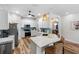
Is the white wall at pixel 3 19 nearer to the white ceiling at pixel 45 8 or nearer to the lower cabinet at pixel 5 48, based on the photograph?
the white ceiling at pixel 45 8

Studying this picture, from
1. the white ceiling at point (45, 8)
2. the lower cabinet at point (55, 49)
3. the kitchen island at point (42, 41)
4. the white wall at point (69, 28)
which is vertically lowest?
the lower cabinet at point (55, 49)

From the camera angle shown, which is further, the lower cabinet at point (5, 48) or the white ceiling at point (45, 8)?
the lower cabinet at point (5, 48)

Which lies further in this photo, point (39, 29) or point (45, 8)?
point (39, 29)

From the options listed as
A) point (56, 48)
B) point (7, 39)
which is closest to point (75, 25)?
point (56, 48)

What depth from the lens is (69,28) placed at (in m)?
1.30

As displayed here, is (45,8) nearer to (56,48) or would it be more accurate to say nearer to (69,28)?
(69,28)

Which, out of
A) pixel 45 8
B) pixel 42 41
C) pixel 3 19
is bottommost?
pixel 42 41

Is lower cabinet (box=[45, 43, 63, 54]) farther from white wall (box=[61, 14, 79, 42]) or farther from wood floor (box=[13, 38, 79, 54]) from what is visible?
white wall (box=[61, 14, 79, 42])

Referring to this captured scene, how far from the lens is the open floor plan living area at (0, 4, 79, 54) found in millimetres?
1243

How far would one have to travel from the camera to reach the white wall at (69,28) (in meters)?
1.24

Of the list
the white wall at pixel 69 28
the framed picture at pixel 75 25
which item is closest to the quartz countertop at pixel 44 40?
the white wall at pixel 69 28

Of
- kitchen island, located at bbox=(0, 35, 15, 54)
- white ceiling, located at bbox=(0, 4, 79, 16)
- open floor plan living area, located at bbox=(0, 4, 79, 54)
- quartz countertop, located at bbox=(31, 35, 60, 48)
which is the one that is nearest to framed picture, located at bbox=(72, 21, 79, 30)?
open floor plan living area, located at bbox=(0, 4, 79, 54)

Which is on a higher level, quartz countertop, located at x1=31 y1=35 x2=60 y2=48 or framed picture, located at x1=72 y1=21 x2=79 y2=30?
framed picture, located at x1=72 y1=21 x2=79 y2=30

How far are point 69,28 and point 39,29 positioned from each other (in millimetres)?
Answer: 425
